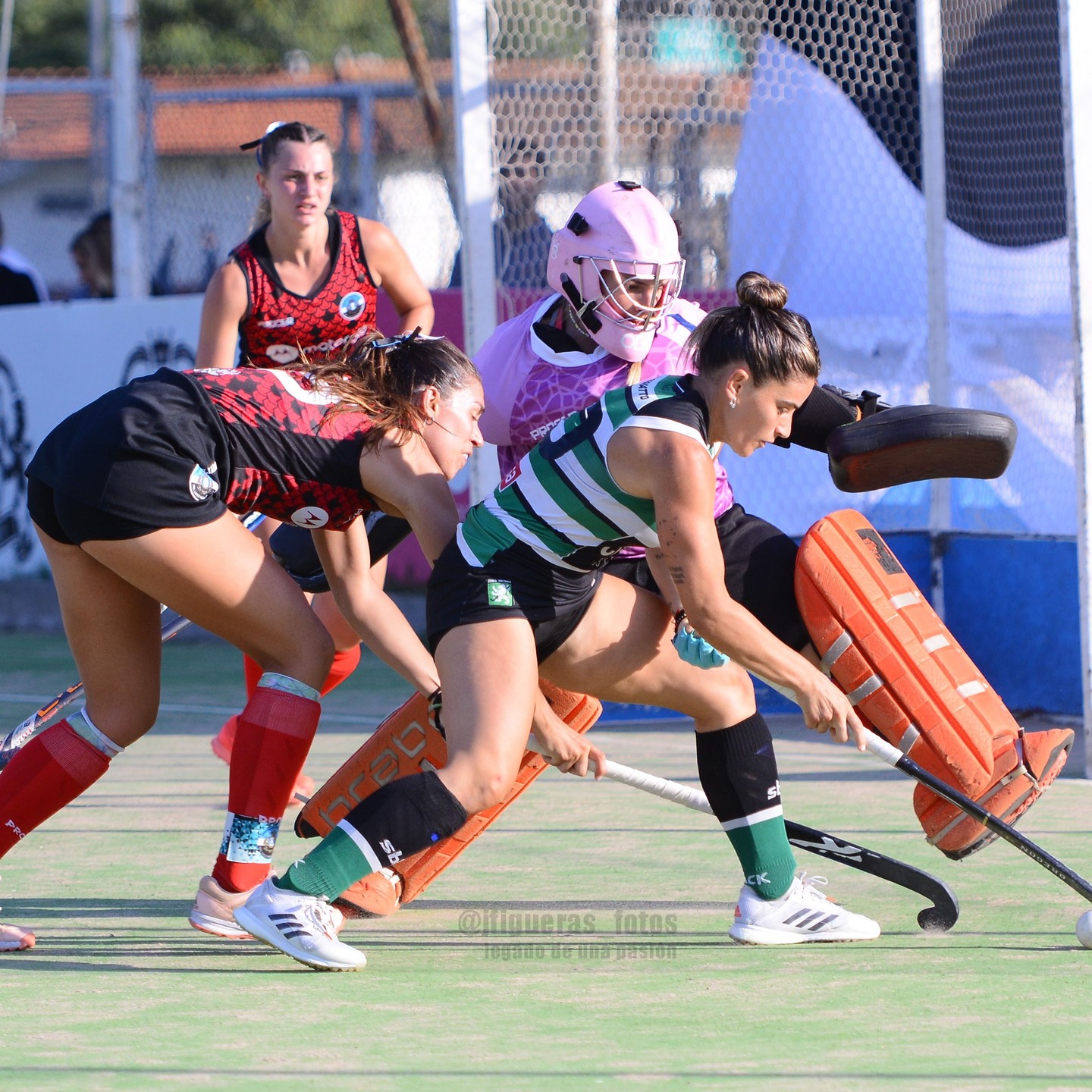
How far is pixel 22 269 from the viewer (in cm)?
1112

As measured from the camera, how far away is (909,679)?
4230 millimetres

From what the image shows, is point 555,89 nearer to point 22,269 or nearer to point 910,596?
point 910,596

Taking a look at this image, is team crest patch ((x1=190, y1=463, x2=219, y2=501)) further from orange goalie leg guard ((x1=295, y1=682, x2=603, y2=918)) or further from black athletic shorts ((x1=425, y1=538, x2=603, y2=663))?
orange goalie leg guard ((x1=295, y1=682, x2=603, y2=918))

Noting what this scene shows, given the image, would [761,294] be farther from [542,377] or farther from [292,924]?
[292,924]

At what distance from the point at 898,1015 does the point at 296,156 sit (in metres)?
3.24

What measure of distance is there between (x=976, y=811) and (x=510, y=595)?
1.09m

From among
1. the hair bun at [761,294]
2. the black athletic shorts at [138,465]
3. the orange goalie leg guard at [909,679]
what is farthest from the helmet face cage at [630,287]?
the black athletic shorts at [138,465]

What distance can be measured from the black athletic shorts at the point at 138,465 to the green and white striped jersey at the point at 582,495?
54 cm

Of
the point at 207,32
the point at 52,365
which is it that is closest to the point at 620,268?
the point at 52,365

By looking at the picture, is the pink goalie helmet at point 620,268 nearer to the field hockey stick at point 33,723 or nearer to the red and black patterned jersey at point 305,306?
the red and black patterned jersey at point 305,306

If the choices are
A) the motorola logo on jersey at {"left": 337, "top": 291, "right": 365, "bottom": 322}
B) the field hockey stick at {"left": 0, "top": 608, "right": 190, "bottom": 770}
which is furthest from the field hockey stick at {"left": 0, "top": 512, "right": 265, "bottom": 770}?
the motorola logo on jersey at {"left": 337, "top": 291, "right": 365, "bottom": 322}

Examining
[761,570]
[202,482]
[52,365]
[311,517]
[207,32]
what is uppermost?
[207,32]

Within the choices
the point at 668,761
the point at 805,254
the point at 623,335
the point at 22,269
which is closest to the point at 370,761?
the point at 623,335

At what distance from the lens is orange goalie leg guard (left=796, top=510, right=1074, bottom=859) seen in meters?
4.07
